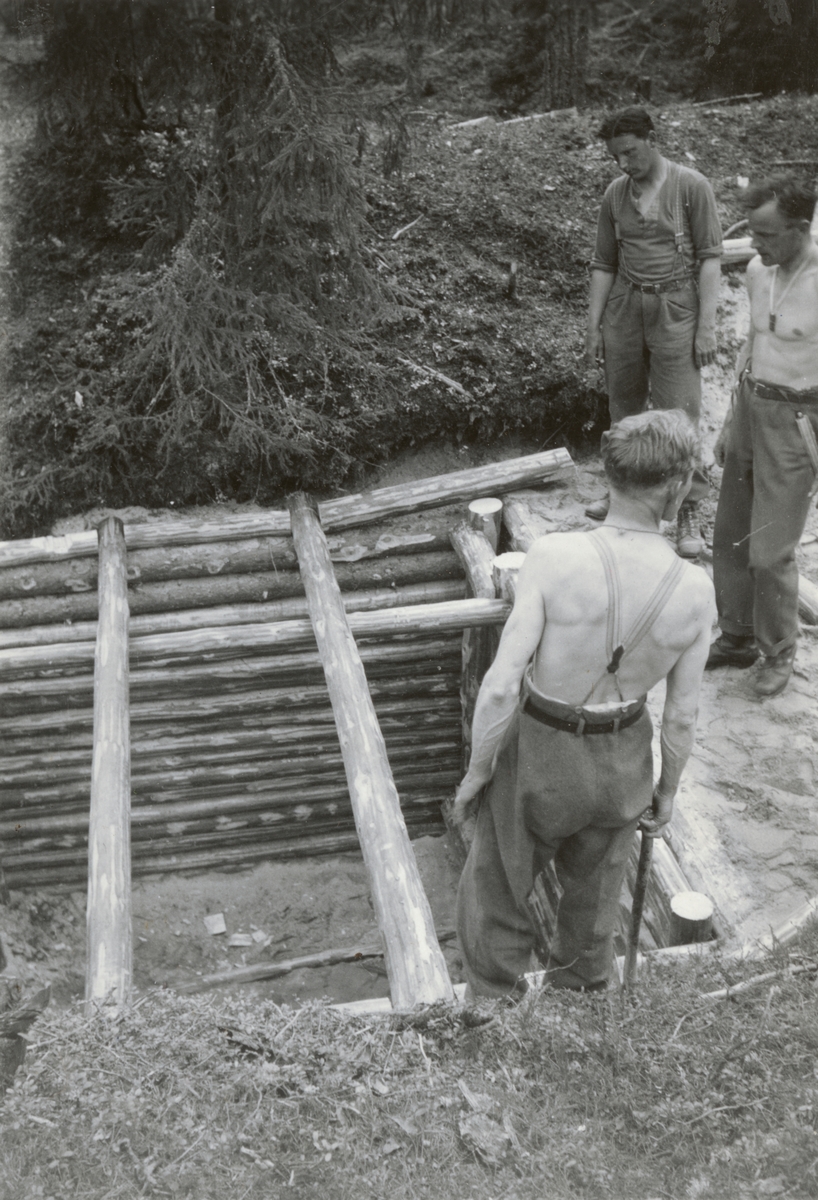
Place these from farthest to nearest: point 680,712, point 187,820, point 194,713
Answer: point 187,820 → point 194,713 → point 680,712

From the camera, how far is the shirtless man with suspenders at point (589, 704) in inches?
118

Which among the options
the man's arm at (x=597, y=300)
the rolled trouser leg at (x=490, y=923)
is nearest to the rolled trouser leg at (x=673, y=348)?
the man's arm at (x=597, y=300)

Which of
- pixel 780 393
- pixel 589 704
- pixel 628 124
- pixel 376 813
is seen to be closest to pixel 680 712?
pixel 589 704

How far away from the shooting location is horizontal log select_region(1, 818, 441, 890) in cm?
705

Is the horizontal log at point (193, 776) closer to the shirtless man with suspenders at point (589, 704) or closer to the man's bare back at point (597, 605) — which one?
the shirtless man with suspenders at point (589, 704)

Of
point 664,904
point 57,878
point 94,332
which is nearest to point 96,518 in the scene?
point 94,332

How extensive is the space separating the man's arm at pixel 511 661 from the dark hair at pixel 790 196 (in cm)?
236

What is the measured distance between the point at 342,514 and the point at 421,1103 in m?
4.21

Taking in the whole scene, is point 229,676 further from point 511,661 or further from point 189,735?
point 511,661

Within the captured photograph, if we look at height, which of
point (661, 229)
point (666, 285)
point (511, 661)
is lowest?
point (511, 661)

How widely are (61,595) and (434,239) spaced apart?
4.09 meters

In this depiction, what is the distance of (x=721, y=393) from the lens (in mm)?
7508

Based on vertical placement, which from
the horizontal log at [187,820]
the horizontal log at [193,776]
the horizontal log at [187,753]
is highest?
the horizontal log at [187,753]

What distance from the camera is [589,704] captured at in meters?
3.16
